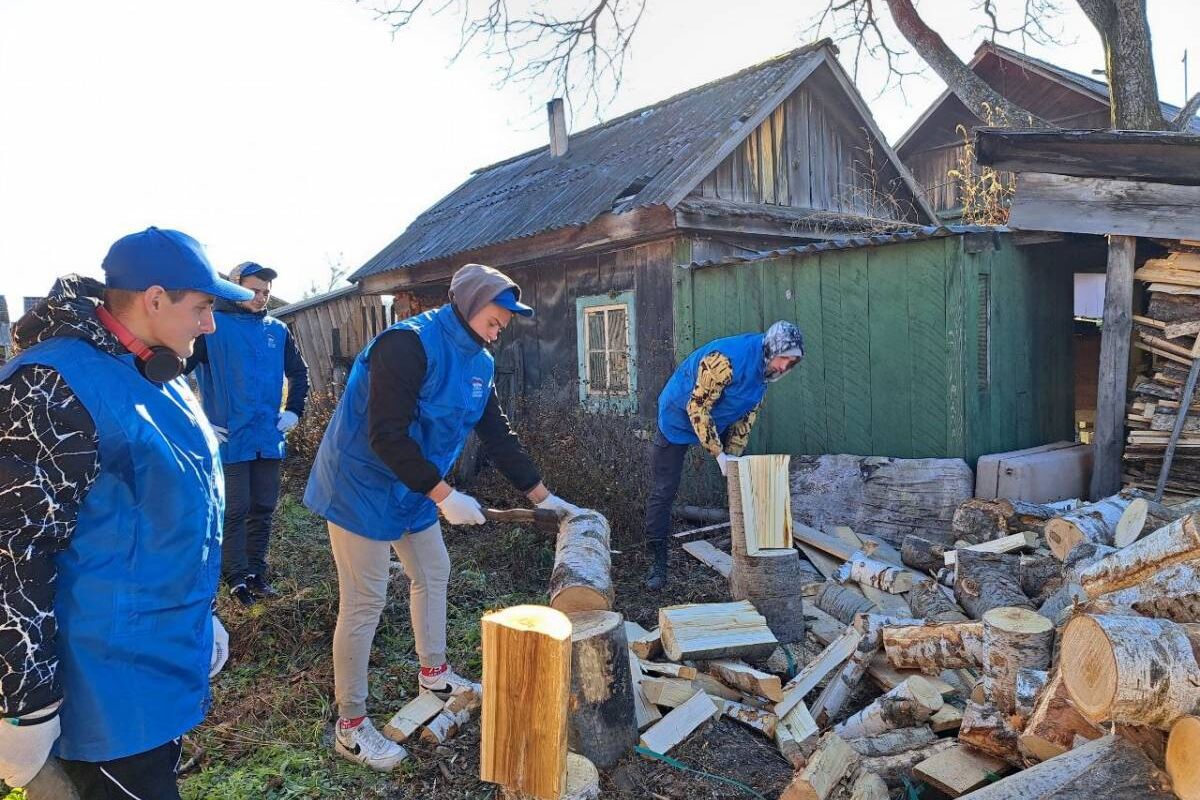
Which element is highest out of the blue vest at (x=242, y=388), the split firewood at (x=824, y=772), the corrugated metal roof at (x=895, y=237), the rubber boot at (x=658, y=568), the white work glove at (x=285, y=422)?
the corrugated metal roof at (x=895, y=237)

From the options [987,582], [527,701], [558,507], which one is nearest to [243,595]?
[558,507]

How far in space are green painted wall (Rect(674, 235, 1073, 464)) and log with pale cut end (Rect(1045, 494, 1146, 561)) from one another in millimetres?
1038

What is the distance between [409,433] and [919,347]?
414 cm

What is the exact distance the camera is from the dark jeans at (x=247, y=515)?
442 centimetres

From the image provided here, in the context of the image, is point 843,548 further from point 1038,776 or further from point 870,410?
point 1038,776

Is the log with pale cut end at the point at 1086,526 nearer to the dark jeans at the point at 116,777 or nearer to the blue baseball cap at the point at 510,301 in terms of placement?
the blue baseball cap at the point at 510,301

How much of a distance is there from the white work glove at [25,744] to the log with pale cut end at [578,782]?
1195 millimetres

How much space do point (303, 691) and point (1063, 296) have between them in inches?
238

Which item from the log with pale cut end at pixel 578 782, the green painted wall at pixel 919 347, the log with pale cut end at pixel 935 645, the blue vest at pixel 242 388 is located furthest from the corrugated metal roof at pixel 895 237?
the log with pale cut end at pixel 578 782

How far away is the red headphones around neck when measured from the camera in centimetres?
174

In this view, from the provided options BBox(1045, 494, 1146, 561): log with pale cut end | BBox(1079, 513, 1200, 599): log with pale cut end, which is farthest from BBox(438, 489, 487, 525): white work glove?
BBox(1045, 494, 1146, 561): log with pale cut end

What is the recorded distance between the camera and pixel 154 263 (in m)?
1.76

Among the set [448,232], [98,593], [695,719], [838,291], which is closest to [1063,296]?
[838,291]

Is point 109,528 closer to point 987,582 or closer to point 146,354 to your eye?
point 146,354
